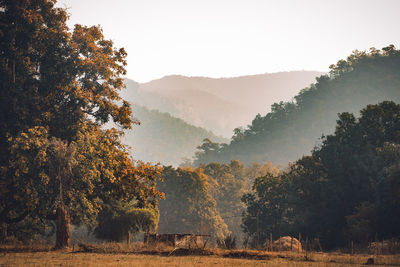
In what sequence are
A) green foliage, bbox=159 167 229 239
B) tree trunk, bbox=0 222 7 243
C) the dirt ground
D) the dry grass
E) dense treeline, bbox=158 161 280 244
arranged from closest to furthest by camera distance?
1. the dirt ground
2. the dry grass
3. tree trunk, bbox=0 222 7 243
4. dense treeline, bbox=158 161 280 244
5. green foliage, bbox=159 167 229 239

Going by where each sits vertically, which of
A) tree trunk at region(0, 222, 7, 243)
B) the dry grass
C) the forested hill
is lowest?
the dry grass

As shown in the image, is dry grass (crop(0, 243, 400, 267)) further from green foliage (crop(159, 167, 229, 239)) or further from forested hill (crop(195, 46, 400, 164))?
forested hill (crop(195, 46, 400, 164))

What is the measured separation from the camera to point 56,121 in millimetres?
31047

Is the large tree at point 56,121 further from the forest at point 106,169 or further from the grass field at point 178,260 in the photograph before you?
the grass field at point 178,260

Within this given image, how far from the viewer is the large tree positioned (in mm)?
27234

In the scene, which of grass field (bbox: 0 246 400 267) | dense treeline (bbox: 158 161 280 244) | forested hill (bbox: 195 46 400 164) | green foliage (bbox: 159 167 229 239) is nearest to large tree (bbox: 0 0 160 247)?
grass field (bbox: 0 246 400 267)

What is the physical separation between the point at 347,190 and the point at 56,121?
3985cm

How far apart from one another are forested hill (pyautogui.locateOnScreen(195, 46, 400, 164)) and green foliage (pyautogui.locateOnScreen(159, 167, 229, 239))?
69297 millimetres

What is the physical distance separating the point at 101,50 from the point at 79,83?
3.63 m

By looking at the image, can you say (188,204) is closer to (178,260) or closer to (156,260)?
(178,260)

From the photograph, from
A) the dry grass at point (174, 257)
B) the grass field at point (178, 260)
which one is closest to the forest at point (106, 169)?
the dry grass at point (174, 257)

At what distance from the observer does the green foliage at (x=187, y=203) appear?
9269cm

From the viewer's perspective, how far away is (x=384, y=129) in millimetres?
57562

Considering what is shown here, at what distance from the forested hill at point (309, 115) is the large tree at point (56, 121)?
13169 centimetres
